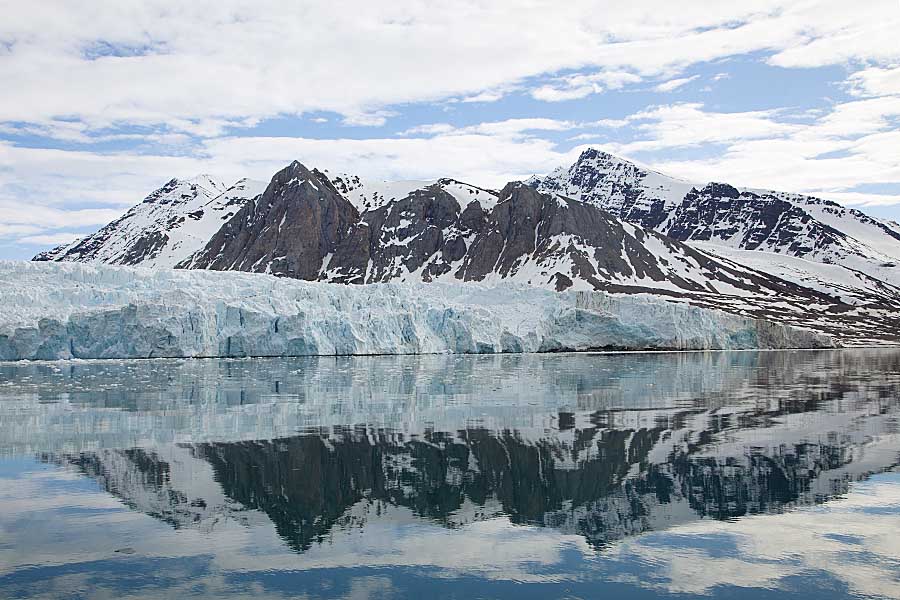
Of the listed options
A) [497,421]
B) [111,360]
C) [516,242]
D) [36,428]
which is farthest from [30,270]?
[516,242]

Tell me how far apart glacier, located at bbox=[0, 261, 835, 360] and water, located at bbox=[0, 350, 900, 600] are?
28839 mm

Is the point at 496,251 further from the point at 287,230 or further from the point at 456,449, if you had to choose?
the point at 456,449

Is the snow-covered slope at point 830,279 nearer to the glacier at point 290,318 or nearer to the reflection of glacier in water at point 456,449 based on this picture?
the glacier at point 290,318

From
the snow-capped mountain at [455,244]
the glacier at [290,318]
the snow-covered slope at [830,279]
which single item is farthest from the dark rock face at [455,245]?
the glacier at [290,318]

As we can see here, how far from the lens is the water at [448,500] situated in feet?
28.1

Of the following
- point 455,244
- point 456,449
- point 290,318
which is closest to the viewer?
point 456,449

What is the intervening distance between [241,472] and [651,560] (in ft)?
24.1

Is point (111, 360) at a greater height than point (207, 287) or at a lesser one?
lesser

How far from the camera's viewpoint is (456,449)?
16.2 m

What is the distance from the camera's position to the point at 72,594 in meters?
8.05

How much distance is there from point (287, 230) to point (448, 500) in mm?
171366

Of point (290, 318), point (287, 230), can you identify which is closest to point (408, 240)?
point (287, 230)

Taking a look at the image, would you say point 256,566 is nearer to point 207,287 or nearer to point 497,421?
point 497,421

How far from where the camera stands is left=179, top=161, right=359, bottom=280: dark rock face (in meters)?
175
